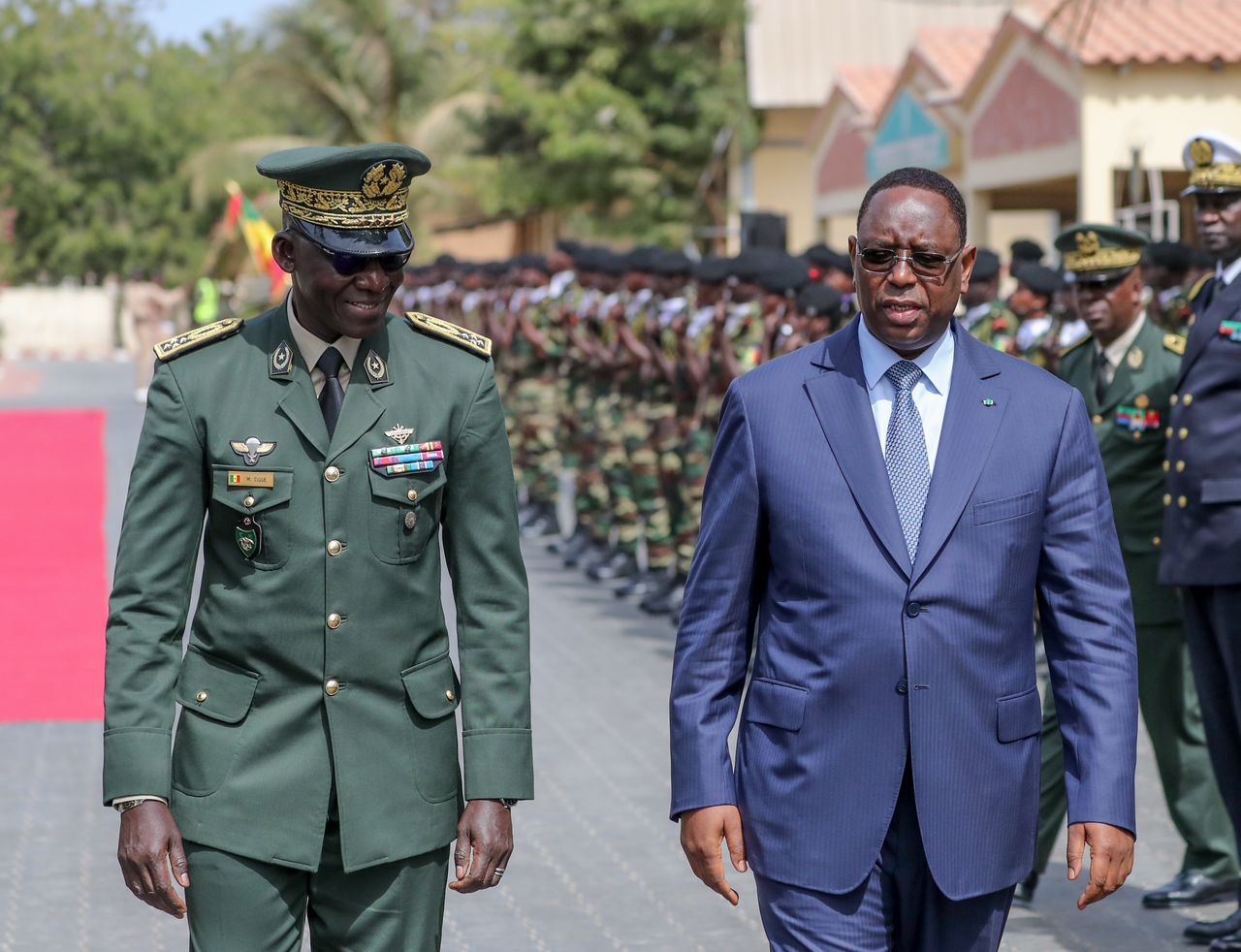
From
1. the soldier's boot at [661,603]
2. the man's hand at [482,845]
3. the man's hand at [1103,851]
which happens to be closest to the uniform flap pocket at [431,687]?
the man's hand at [482,845]

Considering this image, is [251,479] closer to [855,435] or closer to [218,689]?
[218,689]

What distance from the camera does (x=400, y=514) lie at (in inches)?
136

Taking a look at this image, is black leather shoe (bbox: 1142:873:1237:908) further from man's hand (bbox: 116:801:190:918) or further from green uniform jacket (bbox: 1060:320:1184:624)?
man's hand (bbox: 116:801:190:918)

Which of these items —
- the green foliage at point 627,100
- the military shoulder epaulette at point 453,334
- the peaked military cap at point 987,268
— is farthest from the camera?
the green foliage at point 627,100

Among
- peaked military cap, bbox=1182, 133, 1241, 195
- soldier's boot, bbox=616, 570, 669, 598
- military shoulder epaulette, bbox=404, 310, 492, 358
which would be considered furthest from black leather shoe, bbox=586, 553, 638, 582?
military shoulder epaulette, bbox=404, 310, 492, 358

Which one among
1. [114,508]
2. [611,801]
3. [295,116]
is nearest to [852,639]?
[611,801]

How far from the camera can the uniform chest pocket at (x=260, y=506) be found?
3383 millimetres

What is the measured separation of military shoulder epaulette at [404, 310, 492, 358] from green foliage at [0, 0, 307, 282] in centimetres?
5413

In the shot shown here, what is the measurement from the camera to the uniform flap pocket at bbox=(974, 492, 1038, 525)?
130 inches

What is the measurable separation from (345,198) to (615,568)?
10.2m

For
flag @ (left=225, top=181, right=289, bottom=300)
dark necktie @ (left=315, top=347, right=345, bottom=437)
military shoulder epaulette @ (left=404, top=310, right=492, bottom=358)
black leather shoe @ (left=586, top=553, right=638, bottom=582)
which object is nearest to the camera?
dark necktie @ (left=315, top=347, right=345, bottom=437)

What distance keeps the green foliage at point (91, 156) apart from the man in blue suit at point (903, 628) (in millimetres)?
54550

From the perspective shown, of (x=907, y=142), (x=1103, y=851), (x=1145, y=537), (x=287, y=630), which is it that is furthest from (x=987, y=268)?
(x=907, y=142)

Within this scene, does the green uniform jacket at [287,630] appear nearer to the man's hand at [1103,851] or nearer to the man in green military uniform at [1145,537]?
the man's hand at [1103,851]
